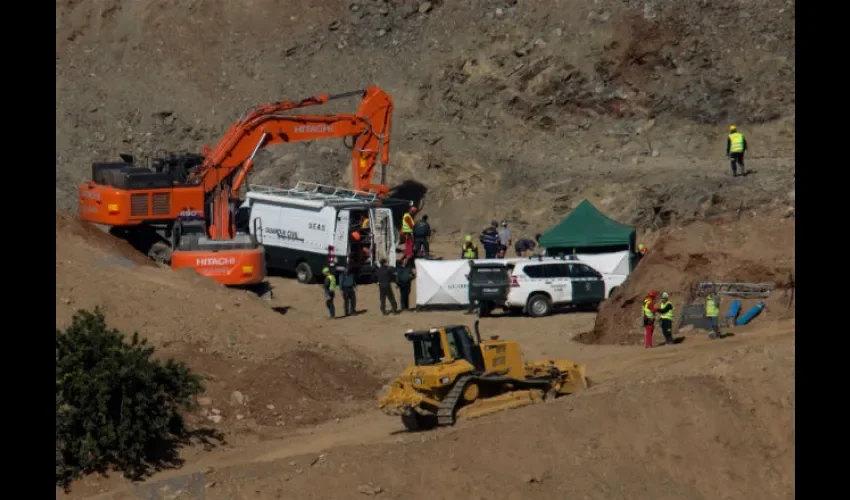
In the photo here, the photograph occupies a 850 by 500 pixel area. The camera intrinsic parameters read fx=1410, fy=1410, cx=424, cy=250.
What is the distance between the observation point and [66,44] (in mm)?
51750

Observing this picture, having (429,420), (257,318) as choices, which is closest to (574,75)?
(257,318)

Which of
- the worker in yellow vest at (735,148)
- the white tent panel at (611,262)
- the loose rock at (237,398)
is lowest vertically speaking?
the loose rock at (237,398)

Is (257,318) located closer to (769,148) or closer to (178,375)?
(178,375)

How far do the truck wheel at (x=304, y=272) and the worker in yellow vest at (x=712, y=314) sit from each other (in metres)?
12.0

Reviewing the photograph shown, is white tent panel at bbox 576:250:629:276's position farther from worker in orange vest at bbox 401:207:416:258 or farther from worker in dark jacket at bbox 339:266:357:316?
worker in dark jacket at bbox 339:266:357:316

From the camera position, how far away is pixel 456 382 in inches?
869

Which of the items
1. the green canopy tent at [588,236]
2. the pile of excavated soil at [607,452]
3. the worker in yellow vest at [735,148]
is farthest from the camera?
the worker in yellow vest at [735,148]

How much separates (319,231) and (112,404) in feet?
48.5

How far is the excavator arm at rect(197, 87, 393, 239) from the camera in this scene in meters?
38.5

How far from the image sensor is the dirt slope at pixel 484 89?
44250mm

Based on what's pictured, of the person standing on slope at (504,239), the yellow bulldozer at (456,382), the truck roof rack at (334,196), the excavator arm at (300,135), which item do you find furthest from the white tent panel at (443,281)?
the yellow bulldozer at (456,382)

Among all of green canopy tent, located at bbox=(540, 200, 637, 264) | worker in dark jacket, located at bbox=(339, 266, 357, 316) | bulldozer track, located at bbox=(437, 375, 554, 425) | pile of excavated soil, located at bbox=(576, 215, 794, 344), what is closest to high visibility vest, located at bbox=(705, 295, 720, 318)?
pile of excavated soil, located at bbox=(576, 215, 794, 344)

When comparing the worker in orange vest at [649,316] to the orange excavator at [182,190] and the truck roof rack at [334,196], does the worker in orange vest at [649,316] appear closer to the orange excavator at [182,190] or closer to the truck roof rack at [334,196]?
the truck roof rack at [334,196]

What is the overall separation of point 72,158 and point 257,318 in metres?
20.2
